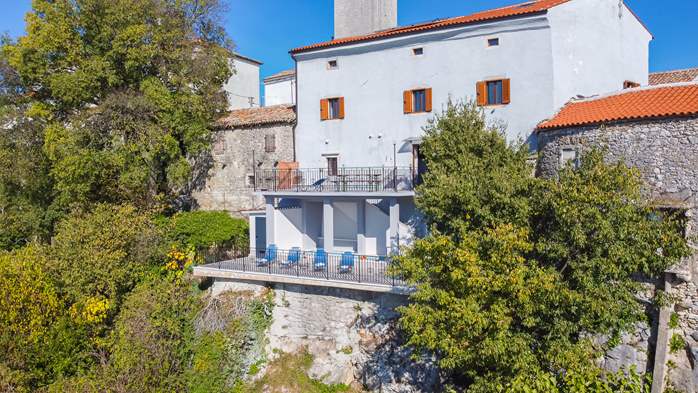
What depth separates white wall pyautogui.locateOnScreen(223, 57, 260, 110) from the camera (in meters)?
31.5

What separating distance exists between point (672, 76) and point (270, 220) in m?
19.9

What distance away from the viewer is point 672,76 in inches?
898

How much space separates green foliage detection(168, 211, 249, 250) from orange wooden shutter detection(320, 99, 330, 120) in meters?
6.77

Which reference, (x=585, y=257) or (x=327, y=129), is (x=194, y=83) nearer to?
(x=327, y=129)

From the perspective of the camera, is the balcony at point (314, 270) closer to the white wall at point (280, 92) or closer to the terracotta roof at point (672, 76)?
the terracotta roof at point (672, 76)

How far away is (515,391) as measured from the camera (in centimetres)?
1062

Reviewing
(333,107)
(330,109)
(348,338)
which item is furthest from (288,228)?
(348,338)

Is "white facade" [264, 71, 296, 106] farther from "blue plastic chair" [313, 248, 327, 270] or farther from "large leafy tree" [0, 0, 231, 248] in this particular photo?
"blue plastic chair" [313, 248, 327, 270]

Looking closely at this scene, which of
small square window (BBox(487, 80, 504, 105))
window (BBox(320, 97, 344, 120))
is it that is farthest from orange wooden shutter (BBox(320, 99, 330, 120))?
small square window (BBox(487, 80, 504, 105))

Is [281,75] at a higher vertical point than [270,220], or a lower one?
higher

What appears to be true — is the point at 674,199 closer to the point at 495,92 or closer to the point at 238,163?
the point at 495,92

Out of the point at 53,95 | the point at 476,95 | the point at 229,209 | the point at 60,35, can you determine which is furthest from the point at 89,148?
the point at 476,95

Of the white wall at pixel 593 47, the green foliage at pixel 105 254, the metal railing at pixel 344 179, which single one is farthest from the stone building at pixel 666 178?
the green foliage at pixel 105 254

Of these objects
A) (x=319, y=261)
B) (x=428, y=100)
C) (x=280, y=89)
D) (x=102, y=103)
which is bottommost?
(x=319, y=261)
